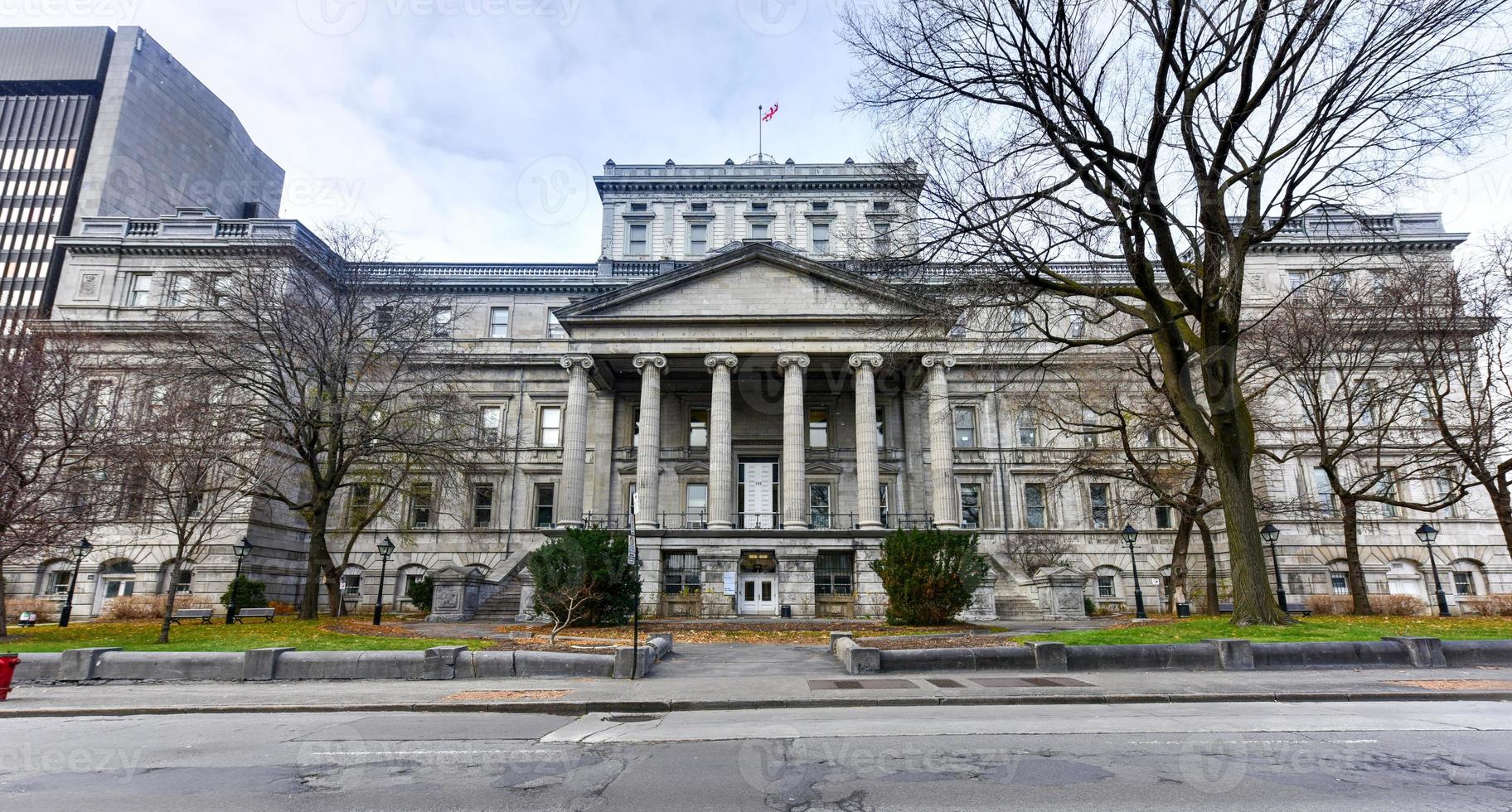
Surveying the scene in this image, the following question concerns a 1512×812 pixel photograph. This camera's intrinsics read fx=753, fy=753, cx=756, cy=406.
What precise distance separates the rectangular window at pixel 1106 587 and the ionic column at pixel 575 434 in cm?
2706

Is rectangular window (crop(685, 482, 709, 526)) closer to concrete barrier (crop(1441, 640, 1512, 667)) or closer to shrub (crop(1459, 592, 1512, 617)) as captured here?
concrete barrier (crop(1441, 640, 1512, 667))

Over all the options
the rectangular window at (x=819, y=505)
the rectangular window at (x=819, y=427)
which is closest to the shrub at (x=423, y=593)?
the rectangular window at (x=819, y=505)

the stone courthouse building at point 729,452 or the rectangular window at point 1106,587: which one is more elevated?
the stone courthouse building at point 729,452

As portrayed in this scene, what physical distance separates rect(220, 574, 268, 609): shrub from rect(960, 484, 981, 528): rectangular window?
34.2m

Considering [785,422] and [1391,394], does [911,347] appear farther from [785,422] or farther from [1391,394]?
[1391,394]

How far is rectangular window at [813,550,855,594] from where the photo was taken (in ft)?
114

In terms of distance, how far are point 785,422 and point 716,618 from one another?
988cm

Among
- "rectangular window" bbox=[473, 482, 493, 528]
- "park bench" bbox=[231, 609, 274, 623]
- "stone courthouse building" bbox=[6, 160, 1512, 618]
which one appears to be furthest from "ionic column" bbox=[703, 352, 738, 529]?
"park bench" bbox=[231, 609, 274, 623]

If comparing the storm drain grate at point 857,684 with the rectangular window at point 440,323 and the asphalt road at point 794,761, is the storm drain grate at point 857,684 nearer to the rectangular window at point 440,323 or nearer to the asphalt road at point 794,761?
the asphalt road at point 794,761

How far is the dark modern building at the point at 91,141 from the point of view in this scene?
2515 inches

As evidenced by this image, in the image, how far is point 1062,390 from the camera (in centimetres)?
3916

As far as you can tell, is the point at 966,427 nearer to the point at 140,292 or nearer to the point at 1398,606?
the point at 1398,606

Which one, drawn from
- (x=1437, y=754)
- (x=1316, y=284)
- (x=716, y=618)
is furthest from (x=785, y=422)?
(x=1437, y=754)

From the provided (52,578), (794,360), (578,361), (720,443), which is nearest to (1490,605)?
(794,360)
